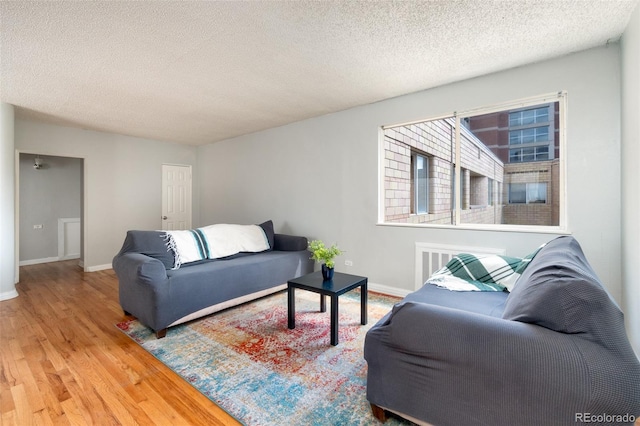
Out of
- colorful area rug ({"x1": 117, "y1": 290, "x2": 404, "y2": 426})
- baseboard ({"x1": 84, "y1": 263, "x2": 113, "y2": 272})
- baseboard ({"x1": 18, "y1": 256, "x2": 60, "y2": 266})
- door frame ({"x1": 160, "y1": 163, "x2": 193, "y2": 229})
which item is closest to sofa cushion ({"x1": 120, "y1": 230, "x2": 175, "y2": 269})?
colorful area rug ({"x1": 117, "y1": 290, "x2": 404, "y2": 426})

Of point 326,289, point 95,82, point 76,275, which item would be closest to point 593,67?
point 326,289

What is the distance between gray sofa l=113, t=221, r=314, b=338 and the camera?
8.29 feet

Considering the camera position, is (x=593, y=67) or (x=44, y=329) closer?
(x=593, y=67)

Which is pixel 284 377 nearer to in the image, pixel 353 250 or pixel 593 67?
pixel 353 250

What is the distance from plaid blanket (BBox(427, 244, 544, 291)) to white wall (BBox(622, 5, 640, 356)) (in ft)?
1.78

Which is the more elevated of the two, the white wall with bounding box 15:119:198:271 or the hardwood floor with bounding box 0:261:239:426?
the white wall with bounding box 15:119:198:271

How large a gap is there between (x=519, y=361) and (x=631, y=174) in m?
1.93

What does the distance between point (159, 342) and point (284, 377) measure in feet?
3.96

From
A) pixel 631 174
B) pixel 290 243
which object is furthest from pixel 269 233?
pixel 631 174

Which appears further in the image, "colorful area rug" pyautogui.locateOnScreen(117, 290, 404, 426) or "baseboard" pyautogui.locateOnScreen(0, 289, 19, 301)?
"baseboard" pyautogui.locateOnScreen(0, 289, 19, 301)

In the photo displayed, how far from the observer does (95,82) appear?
3061 mm

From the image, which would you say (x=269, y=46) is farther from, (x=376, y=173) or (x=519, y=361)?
(x=519, y=361)

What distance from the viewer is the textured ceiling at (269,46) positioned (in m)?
1.96

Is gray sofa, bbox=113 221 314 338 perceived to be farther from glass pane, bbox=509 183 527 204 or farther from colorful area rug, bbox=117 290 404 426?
glass pane, bbox=509 183 527 204
